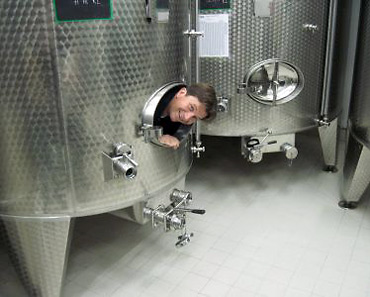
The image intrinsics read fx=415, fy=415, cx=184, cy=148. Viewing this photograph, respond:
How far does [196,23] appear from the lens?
172cm

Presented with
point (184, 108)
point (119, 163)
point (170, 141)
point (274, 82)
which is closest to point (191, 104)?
point (184, 108)

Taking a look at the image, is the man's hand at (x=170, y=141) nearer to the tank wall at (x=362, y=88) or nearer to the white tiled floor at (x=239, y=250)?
the white tiled floor at (x=239, y=250)

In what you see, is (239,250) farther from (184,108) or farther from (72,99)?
(72,99)

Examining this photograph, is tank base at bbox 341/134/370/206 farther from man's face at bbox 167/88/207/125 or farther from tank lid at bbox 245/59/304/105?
man's face at bbox 167/88/207/125

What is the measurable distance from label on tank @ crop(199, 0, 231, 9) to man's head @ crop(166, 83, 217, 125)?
0.60m

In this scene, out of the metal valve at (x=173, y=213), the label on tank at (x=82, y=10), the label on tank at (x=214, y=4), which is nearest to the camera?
the label on tank at (x=82, y=10)

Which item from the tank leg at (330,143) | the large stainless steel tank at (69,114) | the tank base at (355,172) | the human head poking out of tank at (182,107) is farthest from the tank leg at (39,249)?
the tank leg at (330,143)

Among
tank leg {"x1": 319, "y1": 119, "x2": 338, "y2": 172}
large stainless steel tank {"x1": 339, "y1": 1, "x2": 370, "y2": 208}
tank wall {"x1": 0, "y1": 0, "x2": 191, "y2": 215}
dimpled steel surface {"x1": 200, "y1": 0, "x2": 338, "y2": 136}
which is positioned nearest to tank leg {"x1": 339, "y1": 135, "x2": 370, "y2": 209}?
large stainless steel tank {"x1": 339, "y1": 1, "x2": 370, "y2": 208}

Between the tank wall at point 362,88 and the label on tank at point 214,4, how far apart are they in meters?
0.67

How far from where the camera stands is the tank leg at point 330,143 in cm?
229

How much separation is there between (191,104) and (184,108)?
0.10 feet

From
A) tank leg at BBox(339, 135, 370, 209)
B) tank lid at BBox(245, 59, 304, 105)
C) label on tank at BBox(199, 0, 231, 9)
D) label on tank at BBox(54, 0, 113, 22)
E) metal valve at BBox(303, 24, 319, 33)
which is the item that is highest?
label on tank at BBox(199, 0, 231, 9)

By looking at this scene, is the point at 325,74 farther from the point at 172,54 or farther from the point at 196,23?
the point at 172,54

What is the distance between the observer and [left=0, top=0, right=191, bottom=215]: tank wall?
112 centimetres
